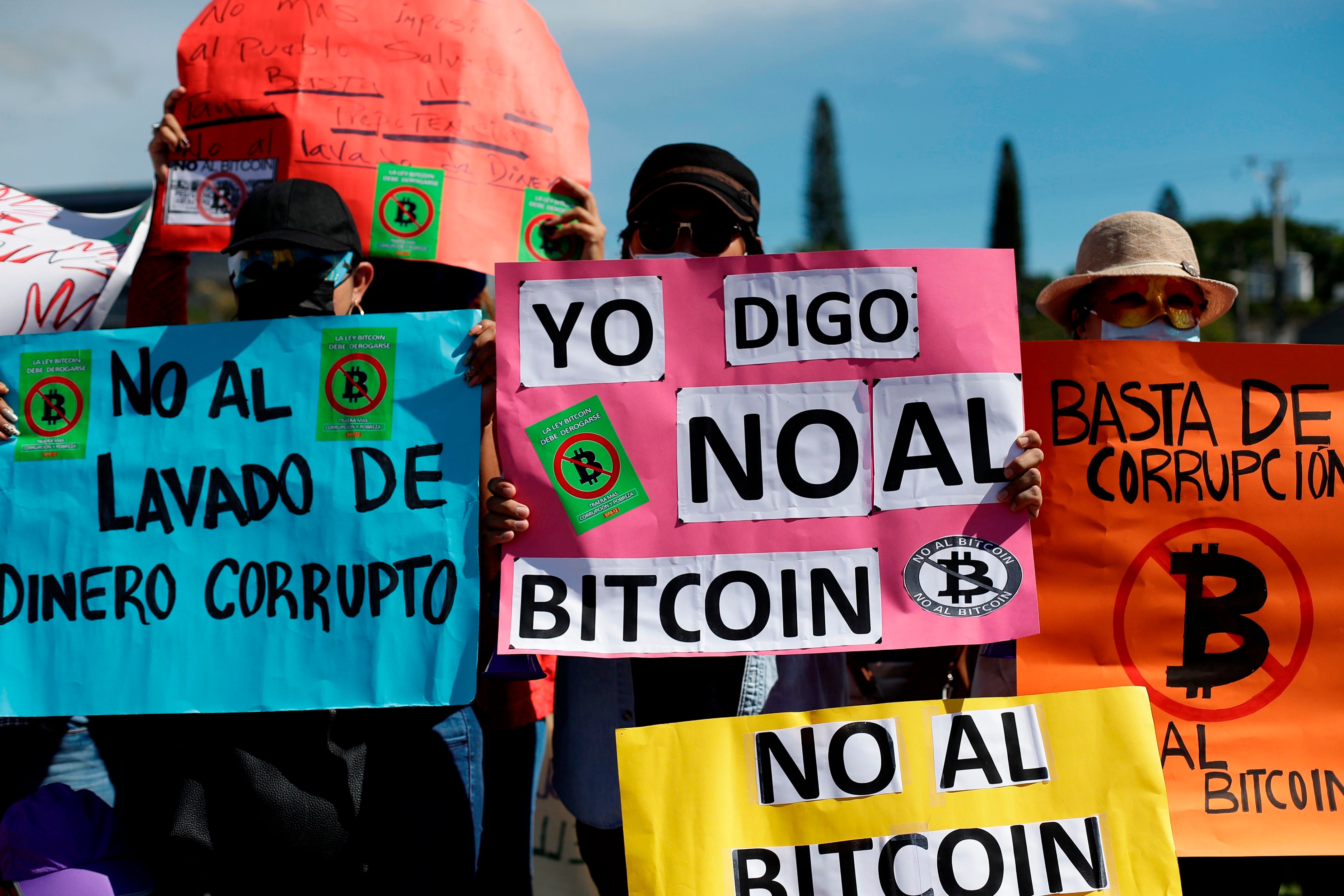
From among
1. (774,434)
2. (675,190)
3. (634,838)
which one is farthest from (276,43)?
(634,838)

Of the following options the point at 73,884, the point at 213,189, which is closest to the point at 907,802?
the point at 73,884

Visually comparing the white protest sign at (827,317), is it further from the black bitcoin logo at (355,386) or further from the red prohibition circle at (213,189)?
the red prohibition circle at (213,189)

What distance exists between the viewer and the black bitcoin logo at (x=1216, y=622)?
250 cm

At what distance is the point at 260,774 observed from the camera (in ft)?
7.61

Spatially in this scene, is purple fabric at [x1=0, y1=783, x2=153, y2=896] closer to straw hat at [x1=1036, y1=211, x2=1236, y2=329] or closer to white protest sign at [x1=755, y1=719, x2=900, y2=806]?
white protest sign at [x1=755, y1=719, x2=900, y2=806]

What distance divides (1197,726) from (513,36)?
3.02m

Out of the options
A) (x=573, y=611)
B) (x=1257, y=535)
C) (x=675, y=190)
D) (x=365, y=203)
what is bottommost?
(x=573, y=611)

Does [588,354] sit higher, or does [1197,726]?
[588,354]

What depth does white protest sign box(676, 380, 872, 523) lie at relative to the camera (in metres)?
2.39

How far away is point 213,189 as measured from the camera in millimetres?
3258

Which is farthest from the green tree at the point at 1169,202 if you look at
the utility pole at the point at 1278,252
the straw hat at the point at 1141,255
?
the utility pole at the point at 1278,252

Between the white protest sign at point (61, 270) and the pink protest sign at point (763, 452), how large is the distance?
136cm

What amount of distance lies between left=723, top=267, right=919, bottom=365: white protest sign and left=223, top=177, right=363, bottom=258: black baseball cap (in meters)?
1.13

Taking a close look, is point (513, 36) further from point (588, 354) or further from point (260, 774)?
point (260, 774)
